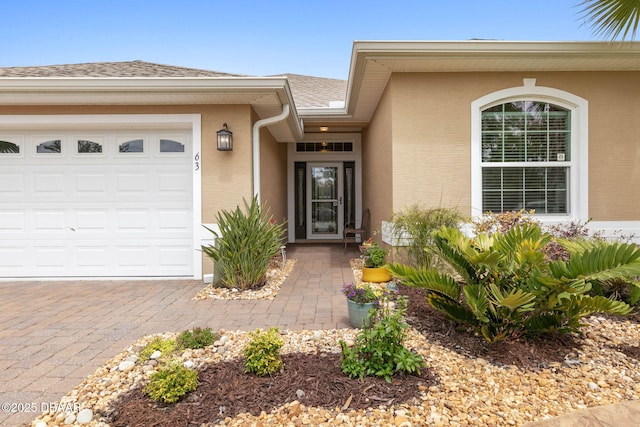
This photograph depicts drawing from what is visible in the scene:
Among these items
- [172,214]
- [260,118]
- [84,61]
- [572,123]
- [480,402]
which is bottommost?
[480,402]

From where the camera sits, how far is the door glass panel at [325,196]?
31.6ft

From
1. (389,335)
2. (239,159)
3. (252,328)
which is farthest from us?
(239,159)

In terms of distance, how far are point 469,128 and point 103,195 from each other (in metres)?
5.48

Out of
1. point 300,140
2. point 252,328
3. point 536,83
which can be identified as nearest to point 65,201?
point 252,328

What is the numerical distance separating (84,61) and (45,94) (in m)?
2.18

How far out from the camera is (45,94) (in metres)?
4.78

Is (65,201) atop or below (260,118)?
below

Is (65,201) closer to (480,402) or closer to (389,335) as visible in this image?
(389,335)

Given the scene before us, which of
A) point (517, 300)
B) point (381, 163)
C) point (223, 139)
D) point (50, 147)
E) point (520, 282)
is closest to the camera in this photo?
point (517, 300)

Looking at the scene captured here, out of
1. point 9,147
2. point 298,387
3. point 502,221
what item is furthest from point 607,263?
point 9,147

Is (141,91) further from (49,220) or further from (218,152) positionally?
(49,220)

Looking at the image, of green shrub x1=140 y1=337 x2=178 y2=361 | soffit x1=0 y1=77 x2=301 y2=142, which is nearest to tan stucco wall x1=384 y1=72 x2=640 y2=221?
soffit x1=0 y1=77 x2=301 y2=142

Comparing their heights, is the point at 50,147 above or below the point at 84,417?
above

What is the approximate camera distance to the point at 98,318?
3.58 m
